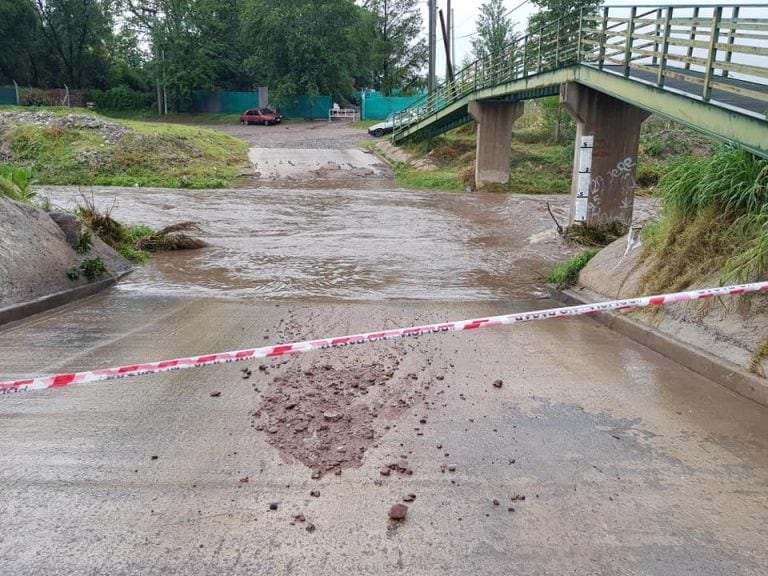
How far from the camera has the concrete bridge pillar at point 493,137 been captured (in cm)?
2773

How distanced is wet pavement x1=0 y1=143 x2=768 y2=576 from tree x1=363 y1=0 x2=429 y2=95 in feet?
209

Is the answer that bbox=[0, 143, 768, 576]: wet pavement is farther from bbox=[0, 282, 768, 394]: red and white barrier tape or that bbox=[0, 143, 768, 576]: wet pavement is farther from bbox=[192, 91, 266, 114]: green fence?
bbox=[192, 91, 266, 114]: green fence

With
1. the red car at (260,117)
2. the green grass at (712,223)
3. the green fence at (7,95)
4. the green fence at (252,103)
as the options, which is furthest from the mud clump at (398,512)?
the green fence at (7,95)

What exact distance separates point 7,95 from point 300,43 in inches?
1008

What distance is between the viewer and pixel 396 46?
68188 millimetres

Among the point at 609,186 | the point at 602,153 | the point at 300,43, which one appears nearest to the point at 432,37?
the point at 300,43

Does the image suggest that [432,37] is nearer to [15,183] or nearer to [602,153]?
[602,153]

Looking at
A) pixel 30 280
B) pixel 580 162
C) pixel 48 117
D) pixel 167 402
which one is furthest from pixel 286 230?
pixel 48 117

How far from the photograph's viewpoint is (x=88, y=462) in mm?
4121

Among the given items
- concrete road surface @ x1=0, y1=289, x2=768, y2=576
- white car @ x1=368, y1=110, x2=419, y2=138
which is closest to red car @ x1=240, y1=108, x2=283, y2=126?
white car @ x1=368, y1=110, x2=419, y2=138

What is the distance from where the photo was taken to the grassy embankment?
94.5 feet

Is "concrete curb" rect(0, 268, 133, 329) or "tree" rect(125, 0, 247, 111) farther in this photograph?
"tree" rect(125, 0, 247, 111)

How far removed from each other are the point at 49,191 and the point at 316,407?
2456cm

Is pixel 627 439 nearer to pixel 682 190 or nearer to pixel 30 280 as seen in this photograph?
pixel 682 190
